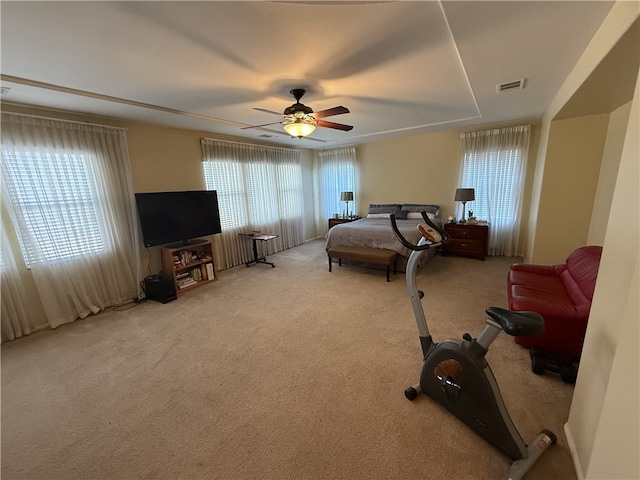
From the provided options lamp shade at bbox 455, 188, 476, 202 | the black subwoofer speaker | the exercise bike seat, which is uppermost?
lamp shade at bbox 455, 188, 476, 202

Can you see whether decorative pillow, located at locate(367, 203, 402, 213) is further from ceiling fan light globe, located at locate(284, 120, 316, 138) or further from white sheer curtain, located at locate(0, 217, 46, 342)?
white sheer curtain, located at locate(0, 217, 46, 342)

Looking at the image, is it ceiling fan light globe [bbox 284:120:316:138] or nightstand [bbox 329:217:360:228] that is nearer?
ceiling fan light globe [bbox 284:120:316:138]

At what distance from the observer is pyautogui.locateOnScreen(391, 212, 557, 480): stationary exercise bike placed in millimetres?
1218

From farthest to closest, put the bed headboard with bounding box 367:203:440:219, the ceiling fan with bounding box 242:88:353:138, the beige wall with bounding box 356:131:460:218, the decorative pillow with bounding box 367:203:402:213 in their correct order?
the decorative pillow with bounding box 367:203:402:213
the bed headboard with bounding box 367:203:440:219
the beige wall with bounding box 356:131:460:218
the ceiling fan with bounding box 242:88:353:138

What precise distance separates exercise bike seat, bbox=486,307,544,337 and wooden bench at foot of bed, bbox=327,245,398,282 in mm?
Result: 2457

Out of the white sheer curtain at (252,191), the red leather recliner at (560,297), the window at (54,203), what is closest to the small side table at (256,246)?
the white sheer curtain at (252,191)

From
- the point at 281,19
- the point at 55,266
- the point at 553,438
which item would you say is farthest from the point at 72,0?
the point at 553,438

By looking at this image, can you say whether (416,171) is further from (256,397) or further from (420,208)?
(256,397)

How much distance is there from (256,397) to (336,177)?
5276 mm

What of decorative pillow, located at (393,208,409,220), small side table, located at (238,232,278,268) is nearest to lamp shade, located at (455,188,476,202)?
decorative pillow, located at (393,208,409,220)

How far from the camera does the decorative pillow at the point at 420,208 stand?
16.7ft

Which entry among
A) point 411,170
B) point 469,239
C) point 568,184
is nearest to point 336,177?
point 411,170

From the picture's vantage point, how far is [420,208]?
17.2 ft

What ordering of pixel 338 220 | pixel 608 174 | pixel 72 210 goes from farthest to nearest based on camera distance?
pixel 338 220, pixel 72 210, pixel 608 174
